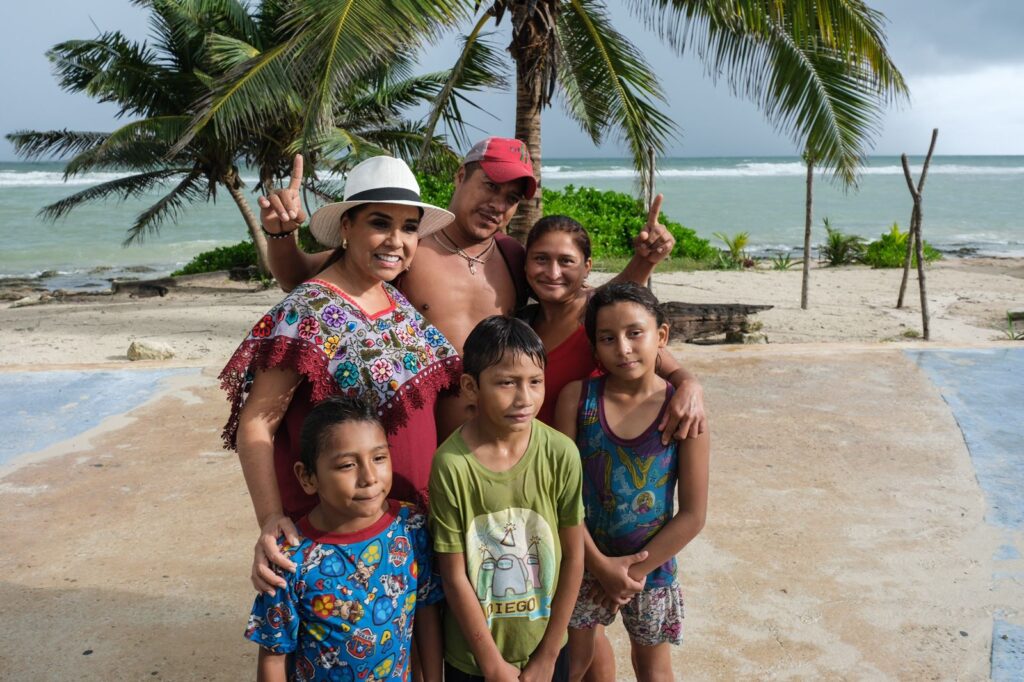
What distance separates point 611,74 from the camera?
803 centimetres

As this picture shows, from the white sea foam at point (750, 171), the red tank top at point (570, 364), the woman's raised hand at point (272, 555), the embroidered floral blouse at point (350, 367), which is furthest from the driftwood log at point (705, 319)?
the white sea foam at point (750, 171)

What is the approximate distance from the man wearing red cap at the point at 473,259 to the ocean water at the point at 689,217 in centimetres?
1144

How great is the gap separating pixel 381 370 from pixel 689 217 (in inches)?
1311

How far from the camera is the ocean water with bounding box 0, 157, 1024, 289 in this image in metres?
25.3

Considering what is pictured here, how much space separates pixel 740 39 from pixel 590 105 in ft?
6.64

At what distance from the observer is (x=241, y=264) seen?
19734 mm

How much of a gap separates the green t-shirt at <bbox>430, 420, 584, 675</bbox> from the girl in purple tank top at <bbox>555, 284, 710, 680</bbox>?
23 cm

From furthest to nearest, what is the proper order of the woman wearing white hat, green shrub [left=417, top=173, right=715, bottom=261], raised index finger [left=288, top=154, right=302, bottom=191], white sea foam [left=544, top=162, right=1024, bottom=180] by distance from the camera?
white sea foam [left=544, top=162, right=1024, bottom=180]
green shrub [left=417, top=173, right=715, bottom=261]
raised index finger [left=288, top=154, right=302, bottom=191]
the woman wearing white hat

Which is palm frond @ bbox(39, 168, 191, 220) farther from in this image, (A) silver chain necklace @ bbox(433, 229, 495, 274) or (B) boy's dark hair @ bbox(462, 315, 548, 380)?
(B) boy's dark hair @ bbox(462, 315, 548, 380)

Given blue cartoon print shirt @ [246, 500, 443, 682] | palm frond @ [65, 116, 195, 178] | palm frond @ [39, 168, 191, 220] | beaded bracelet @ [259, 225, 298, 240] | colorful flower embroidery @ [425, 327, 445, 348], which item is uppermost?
palm frond @ [65, 116, 195, 178]

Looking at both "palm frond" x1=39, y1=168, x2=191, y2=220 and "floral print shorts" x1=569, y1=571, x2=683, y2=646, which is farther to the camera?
"palm frond" x1=39, y1=168, x2=191, y2=220

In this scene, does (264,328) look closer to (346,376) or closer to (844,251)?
(346,376)

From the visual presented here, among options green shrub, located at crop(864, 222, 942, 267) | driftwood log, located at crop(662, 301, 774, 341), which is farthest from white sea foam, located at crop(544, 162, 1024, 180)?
driftwood log, located at crop(662, 301, 774, 341)

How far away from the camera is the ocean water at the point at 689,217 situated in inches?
997
